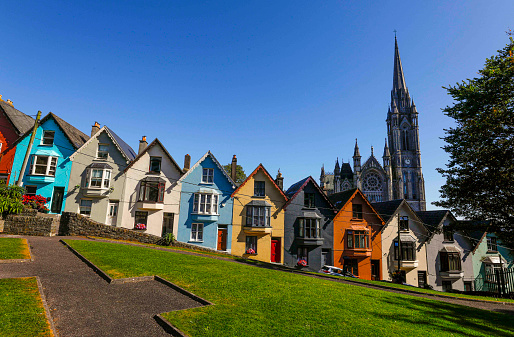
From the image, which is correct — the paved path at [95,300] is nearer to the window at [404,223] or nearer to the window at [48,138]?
the window at [48,138]

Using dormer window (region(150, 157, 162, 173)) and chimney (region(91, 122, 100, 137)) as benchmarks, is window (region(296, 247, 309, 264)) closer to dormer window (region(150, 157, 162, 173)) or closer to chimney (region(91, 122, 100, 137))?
dormer window (region(150, 157, 162, 173))

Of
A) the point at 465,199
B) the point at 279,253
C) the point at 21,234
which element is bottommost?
the point at 279,253

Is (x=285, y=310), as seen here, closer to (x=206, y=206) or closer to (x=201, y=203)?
(x=206, y=206)

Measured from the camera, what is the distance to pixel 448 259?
3556 cm

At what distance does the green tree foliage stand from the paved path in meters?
12.2

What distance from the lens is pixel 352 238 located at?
3291 centimetres

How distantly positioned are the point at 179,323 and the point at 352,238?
29.0 metres

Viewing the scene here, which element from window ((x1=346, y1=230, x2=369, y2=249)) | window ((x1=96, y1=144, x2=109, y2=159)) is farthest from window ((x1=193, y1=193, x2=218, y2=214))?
window ((x1=346, y1=230, x2=369, y2=249))

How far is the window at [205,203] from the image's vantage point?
30.2 metres

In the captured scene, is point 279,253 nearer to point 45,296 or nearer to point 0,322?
point 45,296


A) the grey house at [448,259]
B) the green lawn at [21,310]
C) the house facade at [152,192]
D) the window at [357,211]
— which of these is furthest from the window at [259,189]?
the green lawn at [21,310]

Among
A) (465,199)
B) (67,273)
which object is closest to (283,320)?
(67,273)

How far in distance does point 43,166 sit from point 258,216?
24383 mm

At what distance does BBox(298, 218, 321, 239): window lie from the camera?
31625mm
